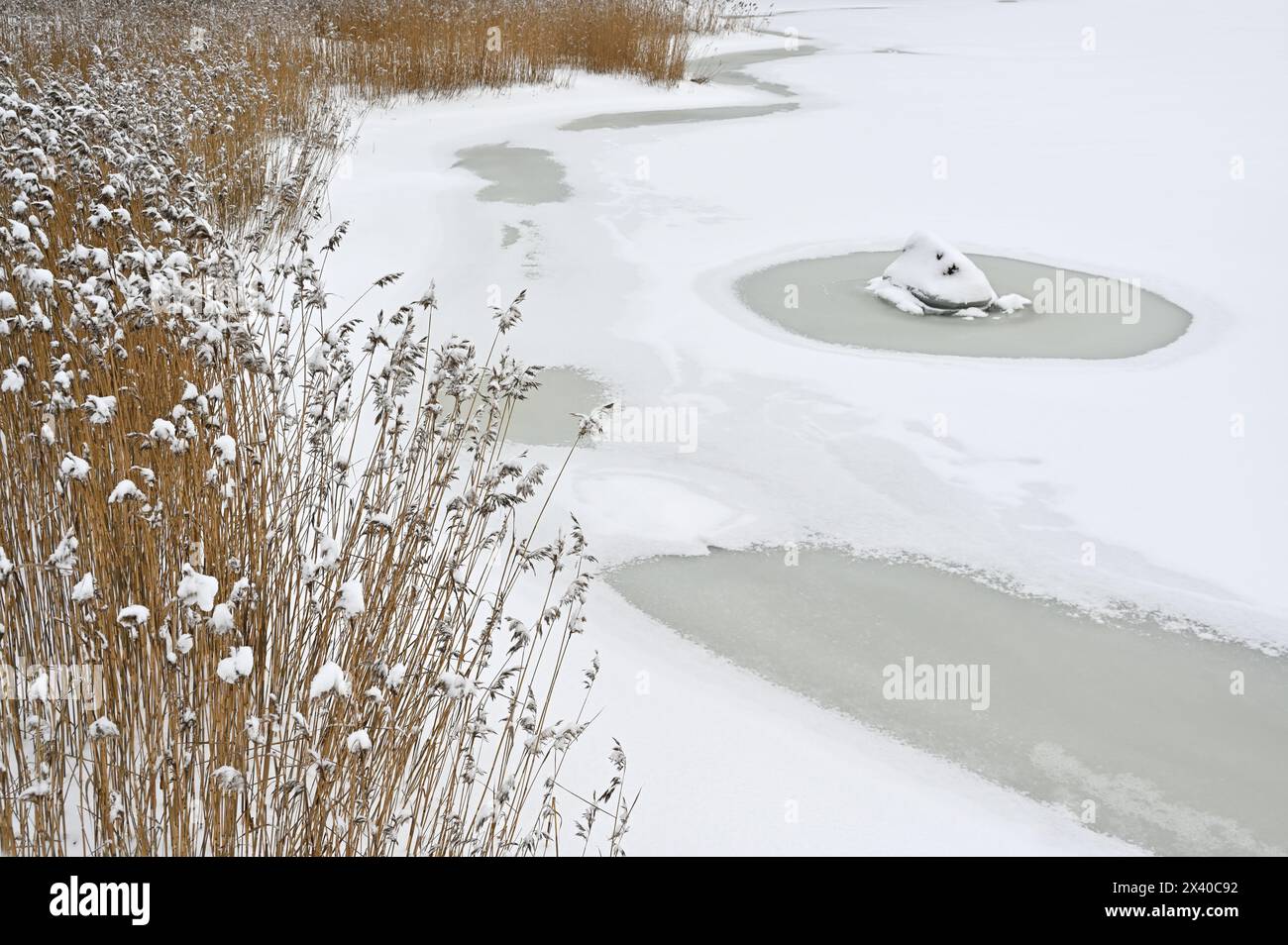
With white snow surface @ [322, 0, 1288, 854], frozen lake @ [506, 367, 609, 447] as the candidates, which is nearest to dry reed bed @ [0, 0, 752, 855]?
white snow surface @ [322, 0, 1288, 854]

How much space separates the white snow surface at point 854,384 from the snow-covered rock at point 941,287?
740mm

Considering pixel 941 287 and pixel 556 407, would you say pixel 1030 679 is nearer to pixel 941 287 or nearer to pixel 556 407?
pixel 556 407

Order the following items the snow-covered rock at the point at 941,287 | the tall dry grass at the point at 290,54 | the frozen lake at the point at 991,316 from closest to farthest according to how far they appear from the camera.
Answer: the frozen lake at the point at 991,316 → the snow-covered rock at the point at 941,287 → the tall dry grass at the point at 290,54

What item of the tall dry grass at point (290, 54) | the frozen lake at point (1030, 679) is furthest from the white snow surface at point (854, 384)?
the tall dry grass at point (290, 54)

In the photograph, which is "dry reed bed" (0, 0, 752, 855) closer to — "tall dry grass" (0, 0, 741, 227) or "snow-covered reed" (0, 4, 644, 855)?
"snow-covered reed" (0, 4, 644, 855)

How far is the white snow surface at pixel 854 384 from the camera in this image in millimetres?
2586

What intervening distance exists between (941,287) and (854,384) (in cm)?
133

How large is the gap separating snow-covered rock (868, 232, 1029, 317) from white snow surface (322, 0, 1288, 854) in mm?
740

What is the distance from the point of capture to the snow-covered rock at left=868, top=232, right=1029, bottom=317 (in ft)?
18.9

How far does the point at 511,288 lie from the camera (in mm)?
5816

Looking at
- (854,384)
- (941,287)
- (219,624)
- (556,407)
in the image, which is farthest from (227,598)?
(941,287)

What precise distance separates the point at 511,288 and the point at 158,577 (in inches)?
163

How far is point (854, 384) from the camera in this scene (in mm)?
4805

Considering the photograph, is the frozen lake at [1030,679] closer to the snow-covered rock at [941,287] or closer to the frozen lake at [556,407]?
the frozen lake at [556,407]
